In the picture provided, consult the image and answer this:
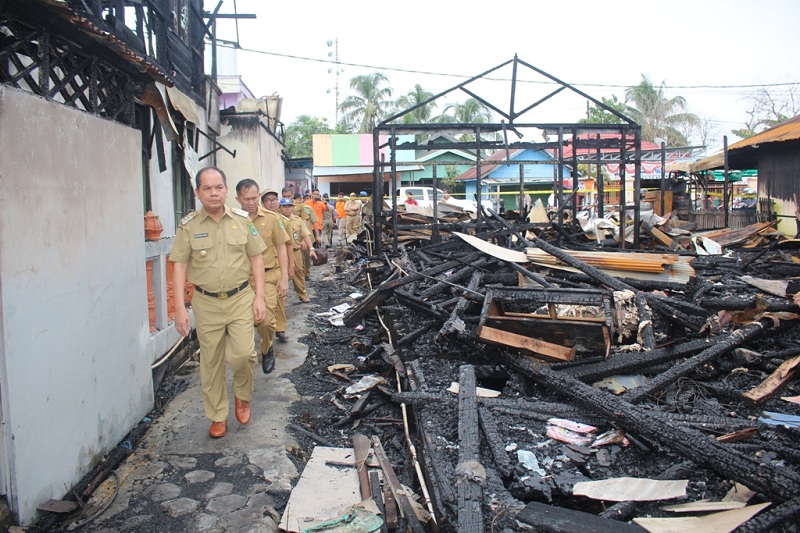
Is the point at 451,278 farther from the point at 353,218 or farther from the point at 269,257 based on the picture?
the point at 353,218

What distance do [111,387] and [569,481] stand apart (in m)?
3.04

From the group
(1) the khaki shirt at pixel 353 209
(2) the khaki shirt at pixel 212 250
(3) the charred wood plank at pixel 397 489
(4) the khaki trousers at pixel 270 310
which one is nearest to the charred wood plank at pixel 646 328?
(3) the charred wood plank at pixel 397 489

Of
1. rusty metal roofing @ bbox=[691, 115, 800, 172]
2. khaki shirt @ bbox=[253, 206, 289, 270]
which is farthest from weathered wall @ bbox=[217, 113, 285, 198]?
rusty metal roofing @ bbox=[691, 115, 800, 172]

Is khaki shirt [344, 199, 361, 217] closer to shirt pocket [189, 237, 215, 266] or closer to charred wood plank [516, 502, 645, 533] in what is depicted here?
shirt pocket [189, 237, 215, 266]

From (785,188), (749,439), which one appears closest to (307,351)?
(749,439)

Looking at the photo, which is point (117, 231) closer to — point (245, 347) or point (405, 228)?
point (245, 347)

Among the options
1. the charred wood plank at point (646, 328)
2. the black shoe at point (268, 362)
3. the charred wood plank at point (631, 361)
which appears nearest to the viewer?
the charred wood plank at point (631, 361)

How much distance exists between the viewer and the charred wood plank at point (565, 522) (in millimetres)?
2523

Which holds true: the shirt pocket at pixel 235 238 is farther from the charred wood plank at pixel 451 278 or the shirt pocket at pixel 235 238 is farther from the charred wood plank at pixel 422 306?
the charred wood plank at pixel 451 278

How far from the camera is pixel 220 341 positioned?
416 cm

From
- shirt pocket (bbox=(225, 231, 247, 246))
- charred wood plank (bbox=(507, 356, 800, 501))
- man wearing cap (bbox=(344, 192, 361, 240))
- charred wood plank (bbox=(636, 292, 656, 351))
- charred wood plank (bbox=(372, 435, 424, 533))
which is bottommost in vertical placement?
charred wood plank (bbox=(372, 435, 424, 533))

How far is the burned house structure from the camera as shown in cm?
284

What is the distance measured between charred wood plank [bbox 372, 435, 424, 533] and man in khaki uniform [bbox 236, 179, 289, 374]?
209cm

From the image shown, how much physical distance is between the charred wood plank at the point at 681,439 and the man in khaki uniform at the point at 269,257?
8.79ft
